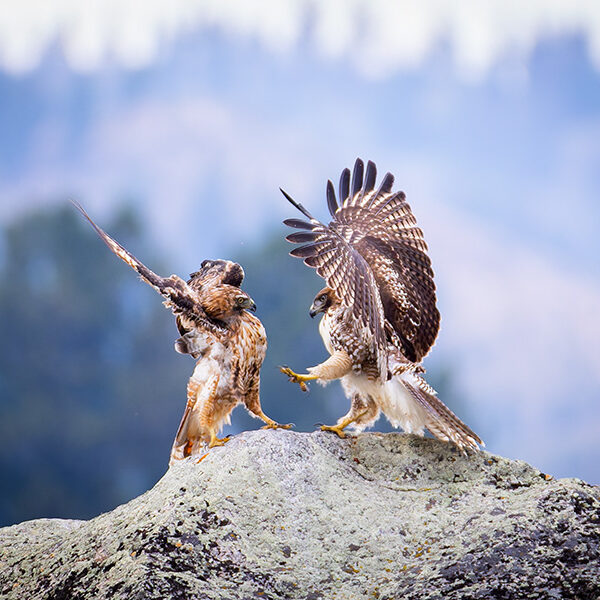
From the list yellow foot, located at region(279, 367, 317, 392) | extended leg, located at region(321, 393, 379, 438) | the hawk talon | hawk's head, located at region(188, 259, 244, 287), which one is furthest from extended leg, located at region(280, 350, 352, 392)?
hawk's head, located at region(188, 259, 244, 287)

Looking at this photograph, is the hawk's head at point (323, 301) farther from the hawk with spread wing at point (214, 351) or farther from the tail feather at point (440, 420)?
the tail feather at point (440, 420)

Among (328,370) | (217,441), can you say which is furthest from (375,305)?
(217,441)

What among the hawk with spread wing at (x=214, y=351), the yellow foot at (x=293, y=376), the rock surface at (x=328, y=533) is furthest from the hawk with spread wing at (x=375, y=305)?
the hawk with spread wing at (x=214, y=351)

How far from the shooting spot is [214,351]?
3.93 meters

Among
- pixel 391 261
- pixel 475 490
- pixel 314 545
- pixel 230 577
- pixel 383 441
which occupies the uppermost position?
pixel 391 261

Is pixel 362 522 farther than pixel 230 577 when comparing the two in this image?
Yes

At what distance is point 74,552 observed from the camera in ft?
10.6

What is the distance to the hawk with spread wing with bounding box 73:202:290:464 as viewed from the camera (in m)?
3.82

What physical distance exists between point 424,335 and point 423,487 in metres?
1.01

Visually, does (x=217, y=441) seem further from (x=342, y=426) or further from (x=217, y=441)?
(x=342, y=426)

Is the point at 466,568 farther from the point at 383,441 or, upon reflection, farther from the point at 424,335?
the point at 424,335

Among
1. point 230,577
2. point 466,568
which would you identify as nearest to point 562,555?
point 466,568

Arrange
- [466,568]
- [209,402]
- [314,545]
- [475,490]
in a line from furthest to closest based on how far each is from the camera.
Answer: [209,402] → [475,490] → [314,545] → [466,568]

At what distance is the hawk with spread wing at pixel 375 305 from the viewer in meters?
3.64
